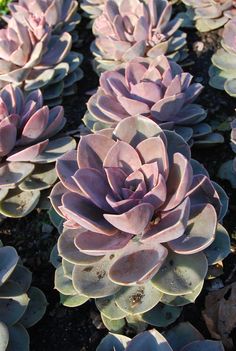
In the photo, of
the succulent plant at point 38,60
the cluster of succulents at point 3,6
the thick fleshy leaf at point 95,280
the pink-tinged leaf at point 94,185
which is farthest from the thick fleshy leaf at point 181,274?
the cluster of succulents at point 3,6

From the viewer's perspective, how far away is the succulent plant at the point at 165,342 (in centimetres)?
125

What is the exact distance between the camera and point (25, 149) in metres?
1.67

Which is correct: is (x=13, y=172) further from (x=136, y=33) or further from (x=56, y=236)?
(x=136, y=33)

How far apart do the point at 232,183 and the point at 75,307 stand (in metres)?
0.71

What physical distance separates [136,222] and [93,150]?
0.28m

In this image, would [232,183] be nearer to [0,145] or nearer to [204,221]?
[204,221]

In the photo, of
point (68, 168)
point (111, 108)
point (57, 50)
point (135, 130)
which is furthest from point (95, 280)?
point (57, 50)

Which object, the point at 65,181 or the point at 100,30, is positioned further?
the point at 100,30

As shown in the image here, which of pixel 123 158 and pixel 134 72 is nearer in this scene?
pixel 123 158

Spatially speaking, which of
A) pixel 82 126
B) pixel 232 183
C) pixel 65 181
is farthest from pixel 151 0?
pixel 65 181

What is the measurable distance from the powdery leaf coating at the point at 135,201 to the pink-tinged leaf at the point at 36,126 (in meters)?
0.32

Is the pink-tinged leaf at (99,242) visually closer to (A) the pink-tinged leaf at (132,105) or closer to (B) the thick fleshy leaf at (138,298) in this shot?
(B) the thick fleshy leaf at (138,298)

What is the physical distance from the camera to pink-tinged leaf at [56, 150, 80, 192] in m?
1.37

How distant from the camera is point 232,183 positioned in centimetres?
181
